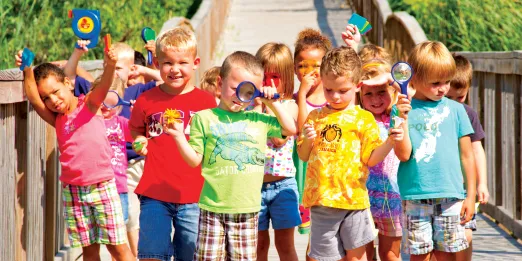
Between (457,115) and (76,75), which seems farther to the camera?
(76,75)

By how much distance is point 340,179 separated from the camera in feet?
18.3

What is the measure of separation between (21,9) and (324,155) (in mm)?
9349

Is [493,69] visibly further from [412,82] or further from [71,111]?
[71,111]

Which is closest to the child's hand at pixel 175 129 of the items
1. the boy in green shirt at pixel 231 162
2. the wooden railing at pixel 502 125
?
the boy in green shirt at pixel 231 162

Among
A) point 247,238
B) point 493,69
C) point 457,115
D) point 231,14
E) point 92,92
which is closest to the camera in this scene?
point 247,238

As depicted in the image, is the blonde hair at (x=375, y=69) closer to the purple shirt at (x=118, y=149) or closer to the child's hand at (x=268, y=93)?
the child's hand at (x=268, y=93)

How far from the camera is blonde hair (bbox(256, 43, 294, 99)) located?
20.7ft

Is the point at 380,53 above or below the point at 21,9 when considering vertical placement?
below

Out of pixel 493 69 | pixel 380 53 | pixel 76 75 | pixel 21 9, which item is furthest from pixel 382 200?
pixel 21 9

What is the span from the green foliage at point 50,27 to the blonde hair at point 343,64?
7.18 meters

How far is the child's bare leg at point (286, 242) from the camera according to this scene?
252 inches

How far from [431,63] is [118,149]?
239cm

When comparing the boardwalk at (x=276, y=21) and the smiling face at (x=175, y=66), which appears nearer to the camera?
the smiling face at (x=175, y=66)

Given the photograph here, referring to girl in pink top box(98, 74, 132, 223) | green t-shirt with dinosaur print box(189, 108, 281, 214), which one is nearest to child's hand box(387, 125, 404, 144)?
green t-shirt with dinosaur print box(189, 108, 281, 214)
